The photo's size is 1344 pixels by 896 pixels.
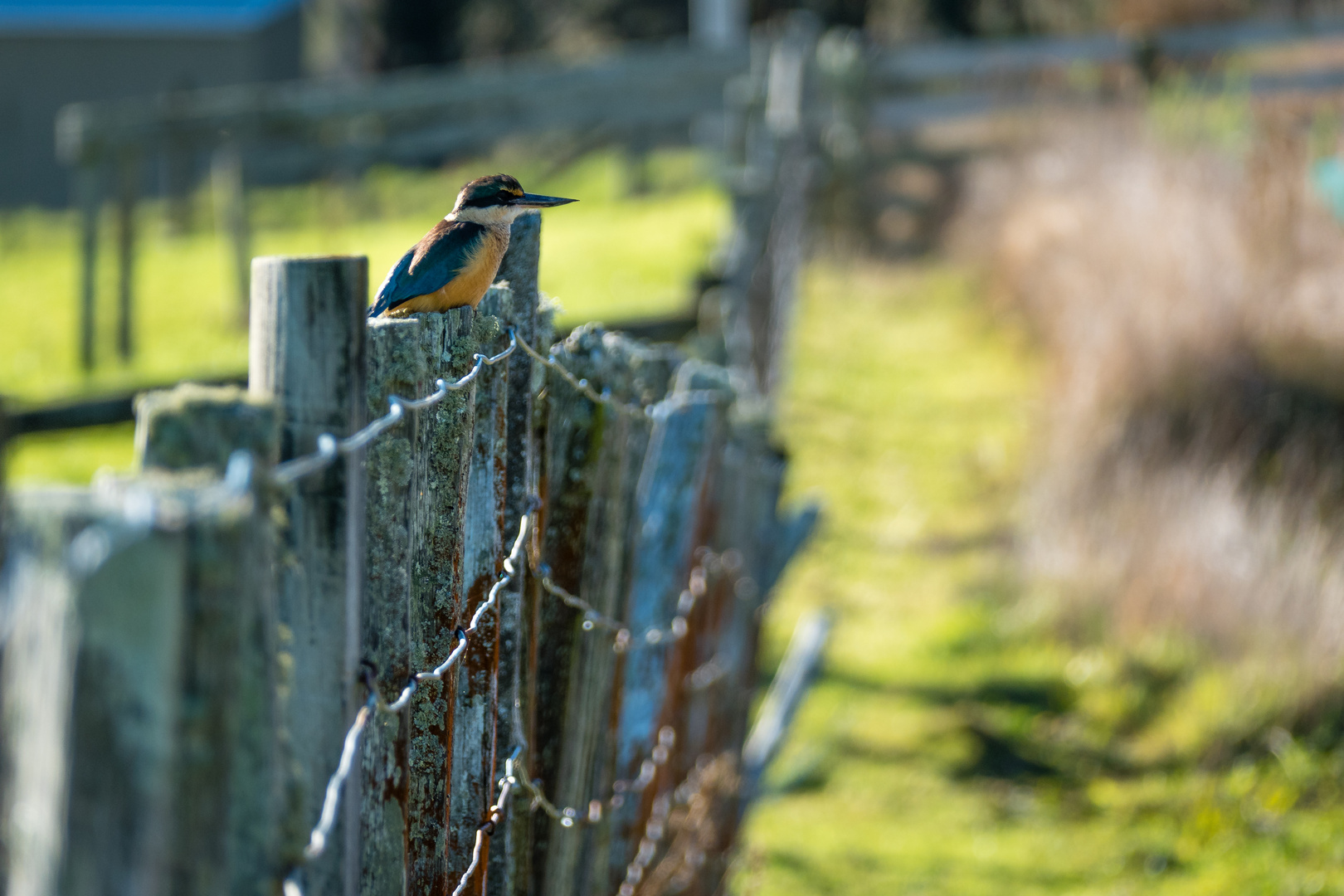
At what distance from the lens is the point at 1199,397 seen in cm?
657

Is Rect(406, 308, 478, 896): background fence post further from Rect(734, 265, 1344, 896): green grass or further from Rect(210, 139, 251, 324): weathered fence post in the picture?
Rect(210, 139, 251, 324): weathered fence post

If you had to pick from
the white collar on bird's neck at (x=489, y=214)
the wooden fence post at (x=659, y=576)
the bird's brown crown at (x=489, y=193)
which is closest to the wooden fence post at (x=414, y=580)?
the white collar on bird's neck at (x=489, y=214)

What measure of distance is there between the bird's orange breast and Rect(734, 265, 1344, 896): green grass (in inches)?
96.5

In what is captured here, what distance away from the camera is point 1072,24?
17.0m

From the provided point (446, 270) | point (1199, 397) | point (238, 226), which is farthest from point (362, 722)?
point (238, 226)

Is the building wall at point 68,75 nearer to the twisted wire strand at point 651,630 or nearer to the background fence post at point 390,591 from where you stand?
the twisted wire strand at point 651,630

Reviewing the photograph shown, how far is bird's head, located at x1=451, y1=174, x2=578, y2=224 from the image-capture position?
221cm

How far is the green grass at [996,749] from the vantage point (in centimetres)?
402

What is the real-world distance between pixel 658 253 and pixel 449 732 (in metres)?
10.7

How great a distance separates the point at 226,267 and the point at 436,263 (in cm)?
1160

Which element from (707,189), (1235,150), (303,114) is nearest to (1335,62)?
(1235,150)

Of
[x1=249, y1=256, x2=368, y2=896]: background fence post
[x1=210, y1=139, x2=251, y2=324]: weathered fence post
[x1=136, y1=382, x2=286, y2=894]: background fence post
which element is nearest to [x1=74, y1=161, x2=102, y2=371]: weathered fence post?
[x1=210, y1=139, x2=251, y2=324]: weathered fence post

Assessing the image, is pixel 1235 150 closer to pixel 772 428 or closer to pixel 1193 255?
pixel 1193 255

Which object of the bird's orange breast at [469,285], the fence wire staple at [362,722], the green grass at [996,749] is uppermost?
the bird's orange breast at [469,285]
